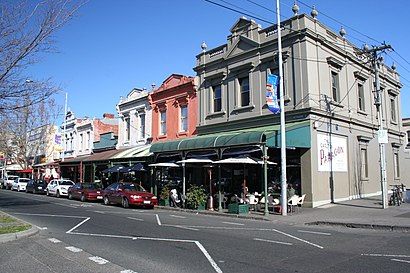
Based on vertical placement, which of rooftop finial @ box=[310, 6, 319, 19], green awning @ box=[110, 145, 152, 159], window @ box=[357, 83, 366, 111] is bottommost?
green awning @ box=[110, 145, 152, 159]

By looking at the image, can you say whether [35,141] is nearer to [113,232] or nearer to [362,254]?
[113,232]

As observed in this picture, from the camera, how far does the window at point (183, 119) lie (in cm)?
2730

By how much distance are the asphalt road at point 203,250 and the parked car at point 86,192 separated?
13.8 m

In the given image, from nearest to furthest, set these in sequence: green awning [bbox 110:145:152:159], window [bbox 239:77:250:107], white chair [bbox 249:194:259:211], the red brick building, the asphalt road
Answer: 1. the asphalt road
2. white chair [bbox 249:194:259:211]
3. window [bbox 239:77:250:107]
4. the red brick building
5. green awning [bbox 110:145:152:159]

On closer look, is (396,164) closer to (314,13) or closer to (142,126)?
(314,13)

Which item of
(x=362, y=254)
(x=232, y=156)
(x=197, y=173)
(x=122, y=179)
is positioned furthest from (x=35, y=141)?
(x=362, y=254)

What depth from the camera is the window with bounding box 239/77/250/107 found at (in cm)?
2277

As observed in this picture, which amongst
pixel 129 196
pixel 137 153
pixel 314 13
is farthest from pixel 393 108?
pixel 129 196

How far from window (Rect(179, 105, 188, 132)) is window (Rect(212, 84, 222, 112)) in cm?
307

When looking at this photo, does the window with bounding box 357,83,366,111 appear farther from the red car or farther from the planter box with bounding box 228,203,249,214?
the red car

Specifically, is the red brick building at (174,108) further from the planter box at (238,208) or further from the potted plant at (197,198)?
the planter box at (238,208)

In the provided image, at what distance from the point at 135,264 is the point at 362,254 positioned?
4.85m

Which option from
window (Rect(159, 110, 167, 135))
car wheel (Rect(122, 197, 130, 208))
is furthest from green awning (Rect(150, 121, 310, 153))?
window (Rect(159, 110, 167, 135))

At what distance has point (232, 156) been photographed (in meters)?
20.5
